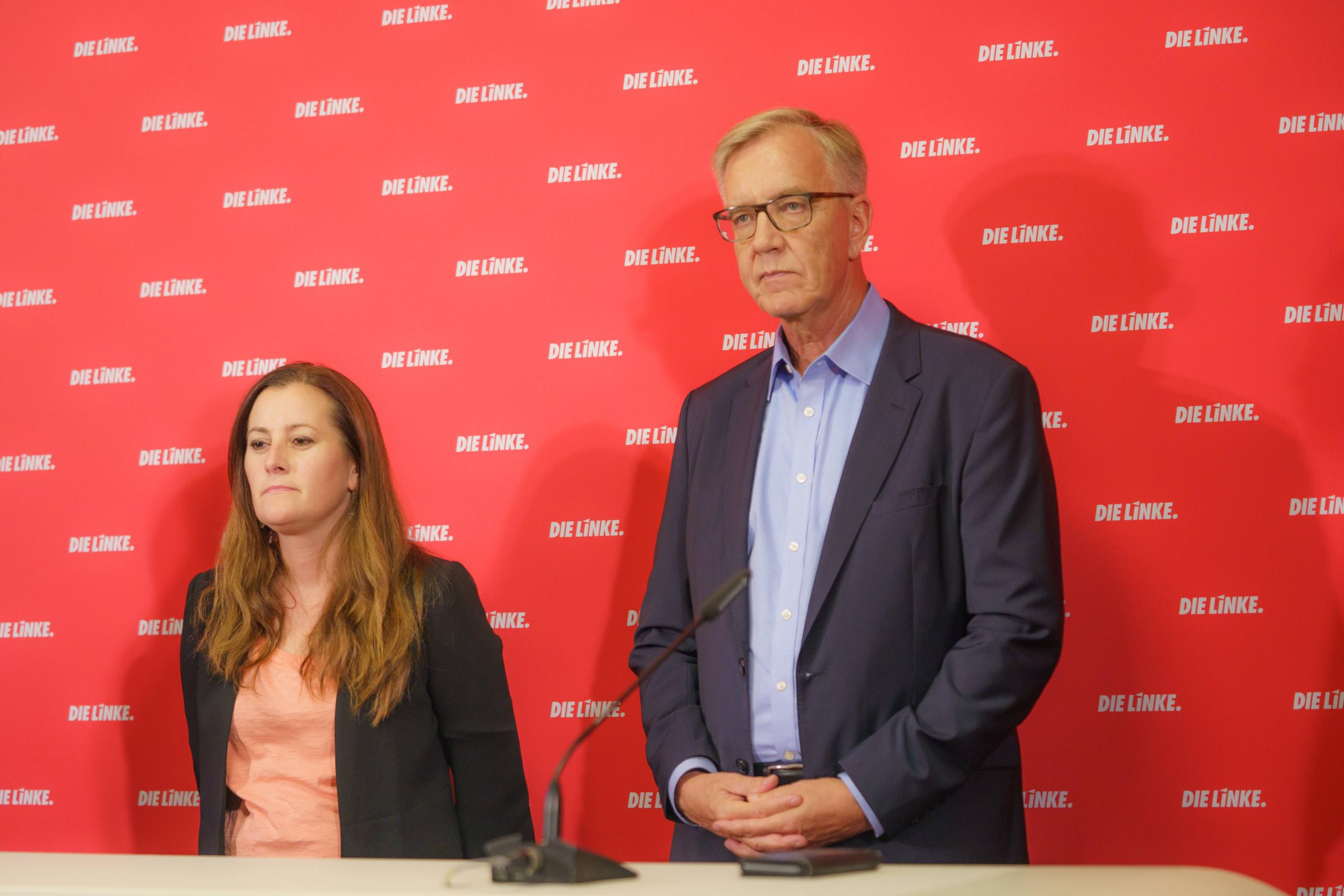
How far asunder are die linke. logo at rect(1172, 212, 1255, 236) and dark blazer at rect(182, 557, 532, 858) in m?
1.99

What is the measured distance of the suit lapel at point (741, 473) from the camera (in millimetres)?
2215

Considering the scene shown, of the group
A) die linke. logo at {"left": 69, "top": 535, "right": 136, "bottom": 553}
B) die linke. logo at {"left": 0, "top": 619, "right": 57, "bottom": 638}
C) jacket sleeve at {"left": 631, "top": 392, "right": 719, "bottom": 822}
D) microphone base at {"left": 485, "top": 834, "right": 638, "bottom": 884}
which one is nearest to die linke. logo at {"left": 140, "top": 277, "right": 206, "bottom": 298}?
die linke. logo at {"left": 69, "top": 535, "right": 136, "bottom": 553}

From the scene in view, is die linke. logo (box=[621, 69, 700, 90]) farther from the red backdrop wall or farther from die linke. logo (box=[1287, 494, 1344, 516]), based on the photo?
die linke. logo (box=[1287, 494, 1344, 516])

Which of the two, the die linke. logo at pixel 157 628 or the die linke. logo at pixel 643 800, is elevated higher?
the die linke. logo at pixel 157 628

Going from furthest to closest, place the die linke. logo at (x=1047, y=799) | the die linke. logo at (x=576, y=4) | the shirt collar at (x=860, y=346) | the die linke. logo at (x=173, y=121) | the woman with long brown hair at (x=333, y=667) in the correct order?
the die linke. logo at (x=173, y=121)
the die linke. logo at (x=576, y=4)
the die linke. logo at (x=1047, y=799)
the woman with long brown hair at (x=333, y=667)
the shirt collar at (x=860, y=346)

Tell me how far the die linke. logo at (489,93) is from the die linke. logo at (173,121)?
824 mm

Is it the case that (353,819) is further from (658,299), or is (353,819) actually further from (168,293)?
(168,293)

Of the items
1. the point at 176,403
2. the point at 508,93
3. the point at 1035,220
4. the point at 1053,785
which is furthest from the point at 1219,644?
the point at 176,403

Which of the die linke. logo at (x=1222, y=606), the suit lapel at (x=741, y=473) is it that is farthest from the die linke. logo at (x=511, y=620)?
the die linke. logo at (x=1222, y=606)

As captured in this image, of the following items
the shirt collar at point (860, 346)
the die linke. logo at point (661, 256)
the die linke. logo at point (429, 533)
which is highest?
the die linke. logo at point (661, 256)

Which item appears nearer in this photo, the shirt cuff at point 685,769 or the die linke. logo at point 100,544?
the shirt cuff at point 685,769

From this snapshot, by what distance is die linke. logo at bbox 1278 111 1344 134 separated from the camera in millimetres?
2867

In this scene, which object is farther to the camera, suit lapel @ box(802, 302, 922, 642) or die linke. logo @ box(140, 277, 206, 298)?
die linke. logo @ box(140, 277, 206, 298)

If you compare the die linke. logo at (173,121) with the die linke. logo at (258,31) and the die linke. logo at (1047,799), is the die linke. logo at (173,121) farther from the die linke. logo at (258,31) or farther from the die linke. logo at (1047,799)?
the die linke. logo at (1047,799)
